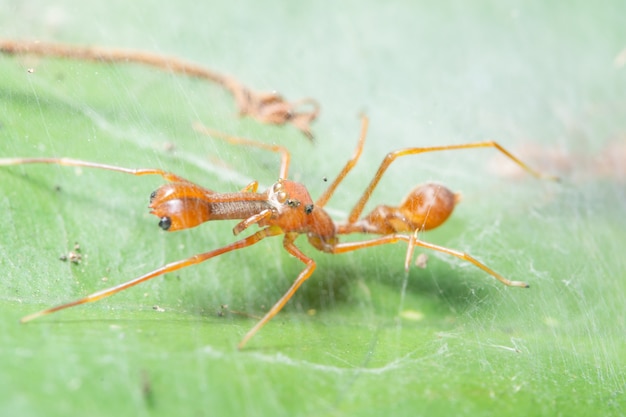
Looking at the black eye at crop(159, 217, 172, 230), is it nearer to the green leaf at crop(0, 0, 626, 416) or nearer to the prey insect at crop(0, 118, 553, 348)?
the prey insect at crop(0, 118, 553, 348)

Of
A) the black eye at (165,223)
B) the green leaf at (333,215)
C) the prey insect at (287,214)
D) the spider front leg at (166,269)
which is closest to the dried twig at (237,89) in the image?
the green leaf at (333,215)

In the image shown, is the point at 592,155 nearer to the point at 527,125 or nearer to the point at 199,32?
the point at 527,125

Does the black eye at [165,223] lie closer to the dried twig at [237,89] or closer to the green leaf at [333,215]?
the green leaf at [333,215]

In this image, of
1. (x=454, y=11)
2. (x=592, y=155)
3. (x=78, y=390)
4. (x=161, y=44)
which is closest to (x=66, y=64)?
(x=161, y=44)

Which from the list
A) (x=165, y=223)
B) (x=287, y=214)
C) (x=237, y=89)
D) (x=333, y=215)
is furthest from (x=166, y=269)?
(x=237, y=89)

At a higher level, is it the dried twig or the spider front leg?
the dried twig

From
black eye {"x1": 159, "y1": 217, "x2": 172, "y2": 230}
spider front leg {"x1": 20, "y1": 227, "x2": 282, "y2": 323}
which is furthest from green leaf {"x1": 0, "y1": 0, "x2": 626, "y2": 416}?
black eye {"x1": 159, "y1": 217, "x2": 172, "y2": 230}
